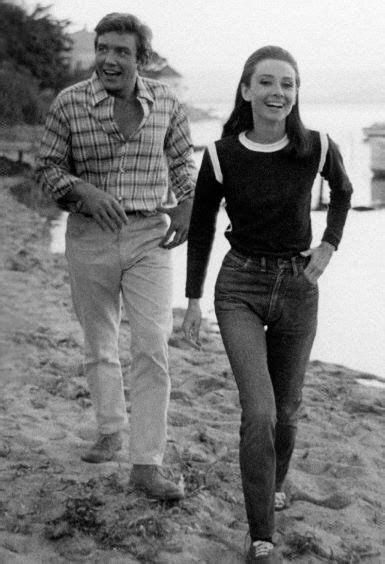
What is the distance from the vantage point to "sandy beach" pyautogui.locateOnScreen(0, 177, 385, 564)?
11.1ft

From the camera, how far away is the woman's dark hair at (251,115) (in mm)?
3219

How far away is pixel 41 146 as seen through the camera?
3957 mm

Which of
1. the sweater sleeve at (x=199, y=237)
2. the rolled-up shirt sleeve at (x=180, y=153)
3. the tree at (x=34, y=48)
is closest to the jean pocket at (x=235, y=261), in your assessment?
the sweater sleeve at (x=199, y=237)

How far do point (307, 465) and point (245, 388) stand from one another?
1.59 m

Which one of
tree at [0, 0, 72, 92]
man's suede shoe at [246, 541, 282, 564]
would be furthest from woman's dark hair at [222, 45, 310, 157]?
tree at [0, 0, 72, 92]

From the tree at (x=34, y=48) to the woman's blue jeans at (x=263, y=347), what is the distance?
116 feet

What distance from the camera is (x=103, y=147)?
3.90 m

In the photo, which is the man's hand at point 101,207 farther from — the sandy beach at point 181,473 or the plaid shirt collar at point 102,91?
the sandy beach at point 181,473

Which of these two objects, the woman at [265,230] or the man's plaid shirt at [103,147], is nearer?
the woman at [265,230]

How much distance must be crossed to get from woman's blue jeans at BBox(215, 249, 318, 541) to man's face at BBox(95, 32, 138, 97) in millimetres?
1110

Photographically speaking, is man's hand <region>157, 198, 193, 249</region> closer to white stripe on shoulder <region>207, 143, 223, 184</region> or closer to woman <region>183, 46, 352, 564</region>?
woman <region>183, 46, 352, 564</region>

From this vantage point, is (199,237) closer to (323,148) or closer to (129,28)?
(323,148)

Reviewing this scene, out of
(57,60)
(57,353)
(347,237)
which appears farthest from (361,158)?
(57,353)

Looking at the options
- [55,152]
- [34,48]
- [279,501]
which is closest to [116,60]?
[55,152]
